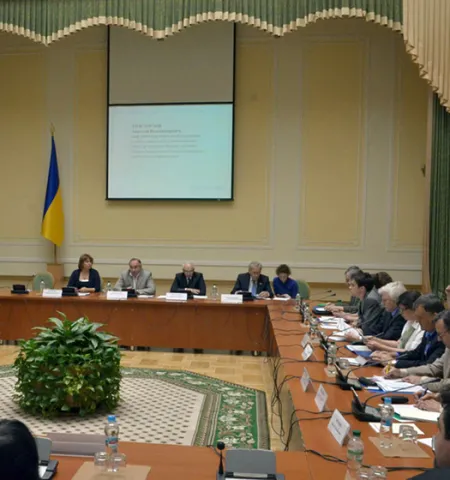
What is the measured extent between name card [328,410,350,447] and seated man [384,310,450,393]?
0.83m

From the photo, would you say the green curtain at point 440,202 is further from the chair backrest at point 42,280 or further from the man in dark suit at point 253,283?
the chair backrest at point 42,280

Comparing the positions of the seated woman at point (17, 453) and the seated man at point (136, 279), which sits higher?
the seated woman at point (17, 453)

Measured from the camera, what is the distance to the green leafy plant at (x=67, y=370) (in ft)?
12.3

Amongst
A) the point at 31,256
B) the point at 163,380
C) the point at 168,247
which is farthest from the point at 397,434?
the point at 31,256

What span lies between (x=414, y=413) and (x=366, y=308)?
2.46m

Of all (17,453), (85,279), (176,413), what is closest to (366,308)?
(176,413)

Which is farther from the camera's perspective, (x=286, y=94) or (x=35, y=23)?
(x=286, y=94)

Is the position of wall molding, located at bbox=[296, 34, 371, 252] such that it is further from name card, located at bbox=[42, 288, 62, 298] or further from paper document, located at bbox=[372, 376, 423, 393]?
paper document, located at bbox=[372, 376, 423, 393]

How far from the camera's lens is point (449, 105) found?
6117 mm

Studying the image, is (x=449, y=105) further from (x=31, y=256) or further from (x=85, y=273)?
(x=31, y=256)

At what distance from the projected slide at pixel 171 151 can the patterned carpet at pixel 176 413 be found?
3536 mm

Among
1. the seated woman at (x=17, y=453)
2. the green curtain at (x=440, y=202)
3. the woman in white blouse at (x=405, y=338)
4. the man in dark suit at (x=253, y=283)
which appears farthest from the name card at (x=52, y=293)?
the seated woman at (x=17, y=453)

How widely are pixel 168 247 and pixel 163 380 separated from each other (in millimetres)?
3370

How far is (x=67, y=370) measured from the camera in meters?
3.76
